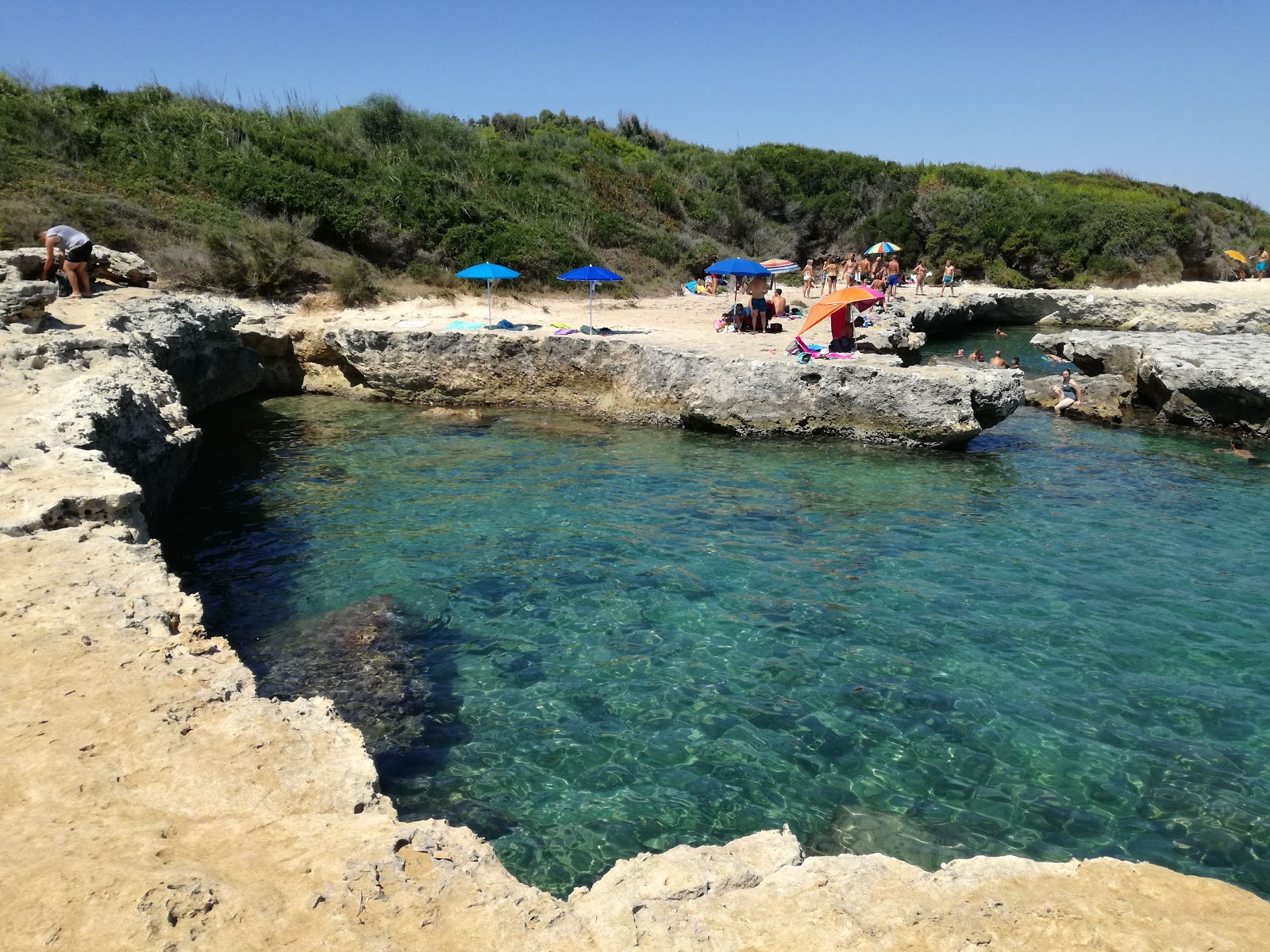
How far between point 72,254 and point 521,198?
55.3 feet

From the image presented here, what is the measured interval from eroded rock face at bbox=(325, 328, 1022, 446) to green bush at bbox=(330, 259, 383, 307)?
3.22 meters

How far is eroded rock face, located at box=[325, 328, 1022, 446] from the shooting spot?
41.3 ft

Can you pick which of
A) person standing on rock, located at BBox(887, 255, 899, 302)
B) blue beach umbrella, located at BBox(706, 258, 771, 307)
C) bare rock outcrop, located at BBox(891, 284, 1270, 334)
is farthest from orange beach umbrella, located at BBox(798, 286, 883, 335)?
person standing on rock, located at BBox(887, 255, 899, 302)

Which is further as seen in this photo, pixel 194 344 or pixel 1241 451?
pixel 1241 451

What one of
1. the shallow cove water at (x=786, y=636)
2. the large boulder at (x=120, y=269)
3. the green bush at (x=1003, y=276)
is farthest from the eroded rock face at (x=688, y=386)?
the green bush at (x=1003, y=276)

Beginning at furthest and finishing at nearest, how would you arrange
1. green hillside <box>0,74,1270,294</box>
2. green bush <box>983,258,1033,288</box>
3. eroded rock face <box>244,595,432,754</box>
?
green bush <box>983,258,1033,288</box> < green hillside <box>0,74,1270,294</box> < eroded rock face <box>244,595,432,754</box>

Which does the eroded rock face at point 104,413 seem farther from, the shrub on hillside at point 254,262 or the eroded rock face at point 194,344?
the shrub on hillside at point 254,262

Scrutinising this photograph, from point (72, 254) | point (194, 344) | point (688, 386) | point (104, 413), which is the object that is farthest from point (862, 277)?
point (104, 413)

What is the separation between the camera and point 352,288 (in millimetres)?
19266

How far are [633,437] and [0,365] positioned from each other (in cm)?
824

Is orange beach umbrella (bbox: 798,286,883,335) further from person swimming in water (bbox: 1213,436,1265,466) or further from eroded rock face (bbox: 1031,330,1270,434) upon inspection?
person swimming in water (bbox: 1213,436,1265,466)

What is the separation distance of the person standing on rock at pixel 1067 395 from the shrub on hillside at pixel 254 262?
16.9m

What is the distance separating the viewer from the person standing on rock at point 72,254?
12414 millimetres

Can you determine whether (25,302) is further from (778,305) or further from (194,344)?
(778,305)
